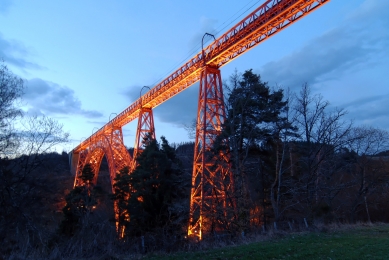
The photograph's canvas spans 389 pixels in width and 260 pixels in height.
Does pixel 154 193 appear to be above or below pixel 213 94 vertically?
below

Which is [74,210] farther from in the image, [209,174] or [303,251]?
[303,251]

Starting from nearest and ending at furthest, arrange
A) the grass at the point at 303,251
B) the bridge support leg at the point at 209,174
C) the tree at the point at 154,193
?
the grass at the point at 303,251 < the bridge support leg at the point at 209,174 < the tree at the point at 154,193

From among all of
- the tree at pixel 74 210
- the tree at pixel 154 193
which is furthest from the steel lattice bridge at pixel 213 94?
the tree at pixel 74 210

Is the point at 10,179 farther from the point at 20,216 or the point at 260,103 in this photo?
the point at 260,103

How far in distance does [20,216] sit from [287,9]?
441 inches

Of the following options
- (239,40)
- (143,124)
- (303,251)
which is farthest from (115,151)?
(303,251)

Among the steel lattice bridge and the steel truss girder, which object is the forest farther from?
the steel truss girder

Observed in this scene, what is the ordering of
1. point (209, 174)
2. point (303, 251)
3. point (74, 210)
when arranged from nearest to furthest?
point (303, 251) < point (209, 174) < point (74, 210)

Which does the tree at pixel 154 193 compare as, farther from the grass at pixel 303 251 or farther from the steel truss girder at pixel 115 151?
the steel truss girder at pixel 115 151

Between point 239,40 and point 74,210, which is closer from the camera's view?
point 239,40

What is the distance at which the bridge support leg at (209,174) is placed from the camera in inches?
465

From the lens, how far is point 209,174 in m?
13.5

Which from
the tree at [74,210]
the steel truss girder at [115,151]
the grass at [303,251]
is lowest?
the grass at [303,251]

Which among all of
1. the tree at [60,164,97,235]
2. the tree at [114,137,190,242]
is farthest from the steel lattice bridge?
the tree at [60,164,97,235]
